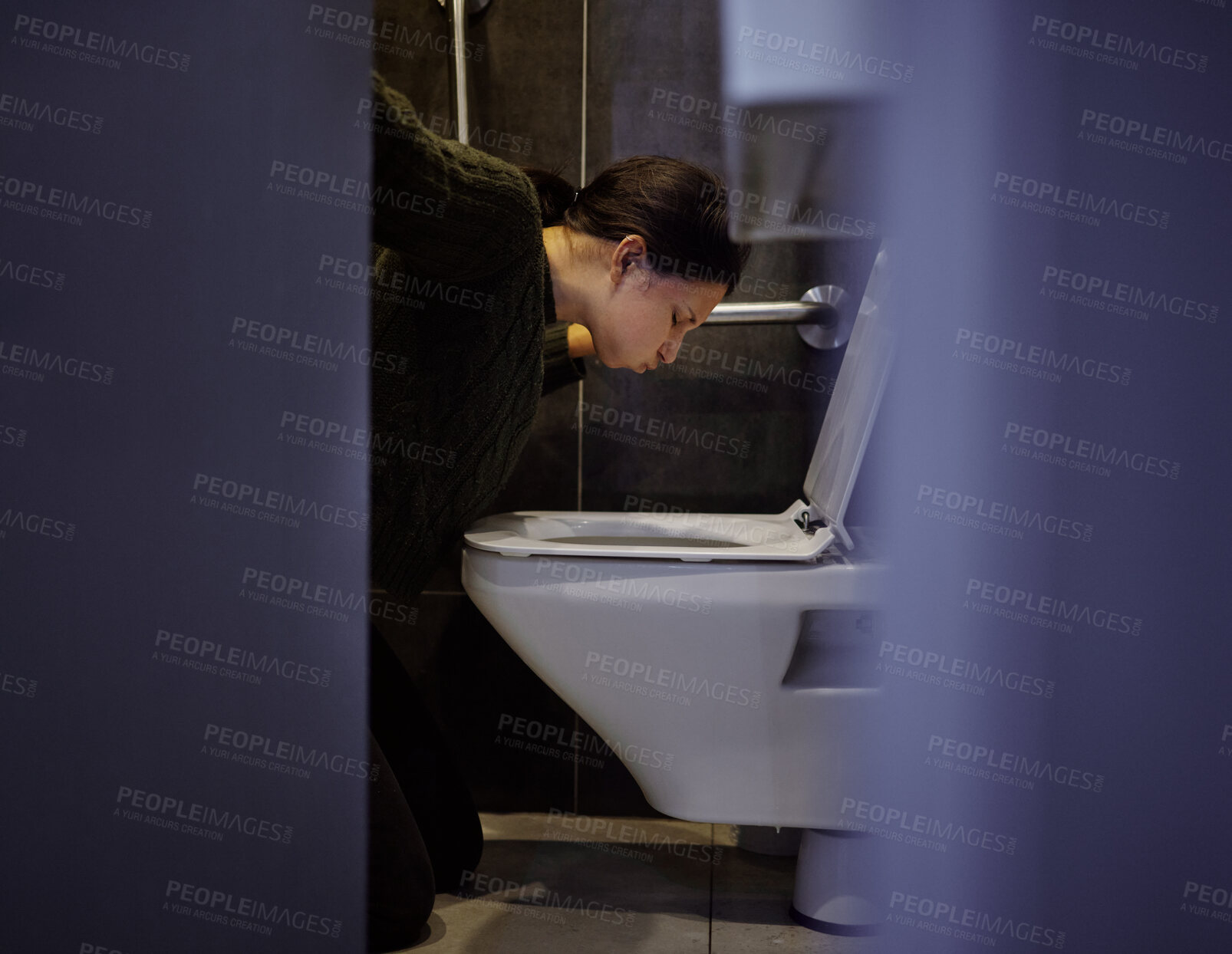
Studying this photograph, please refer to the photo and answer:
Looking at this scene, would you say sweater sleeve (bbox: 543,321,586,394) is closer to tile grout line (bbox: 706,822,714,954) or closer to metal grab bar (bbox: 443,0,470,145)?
metal grab bar (bbox: 443,0,470,145)

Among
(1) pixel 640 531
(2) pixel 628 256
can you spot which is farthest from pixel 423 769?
(2) pixel 628 256

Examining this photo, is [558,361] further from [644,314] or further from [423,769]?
[423,769]

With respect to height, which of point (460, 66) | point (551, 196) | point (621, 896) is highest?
point (460, 66)

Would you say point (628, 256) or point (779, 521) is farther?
point (779, 521)

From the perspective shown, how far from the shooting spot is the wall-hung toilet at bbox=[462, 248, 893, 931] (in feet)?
2.64

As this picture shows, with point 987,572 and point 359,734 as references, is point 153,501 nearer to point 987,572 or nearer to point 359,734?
point 359,734

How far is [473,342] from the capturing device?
84cm

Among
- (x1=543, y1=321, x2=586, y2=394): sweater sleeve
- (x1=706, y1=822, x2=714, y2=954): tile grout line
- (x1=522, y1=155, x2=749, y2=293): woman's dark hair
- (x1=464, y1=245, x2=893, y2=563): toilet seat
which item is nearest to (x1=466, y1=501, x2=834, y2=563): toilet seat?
(x1=464, y1=245, x2=893, y2=563): toilet seat

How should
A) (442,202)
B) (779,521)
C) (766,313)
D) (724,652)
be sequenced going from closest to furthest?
(442,202)
(724,652)
(779,521)
(766,313)

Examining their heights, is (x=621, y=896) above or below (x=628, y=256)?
below

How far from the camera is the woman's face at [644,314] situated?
933 mm

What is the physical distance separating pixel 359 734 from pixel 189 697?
0.08 meters

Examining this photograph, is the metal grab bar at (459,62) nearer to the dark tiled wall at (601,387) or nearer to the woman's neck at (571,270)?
the dark tiled wall at (601,387)

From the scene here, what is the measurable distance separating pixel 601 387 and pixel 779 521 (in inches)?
12.6
